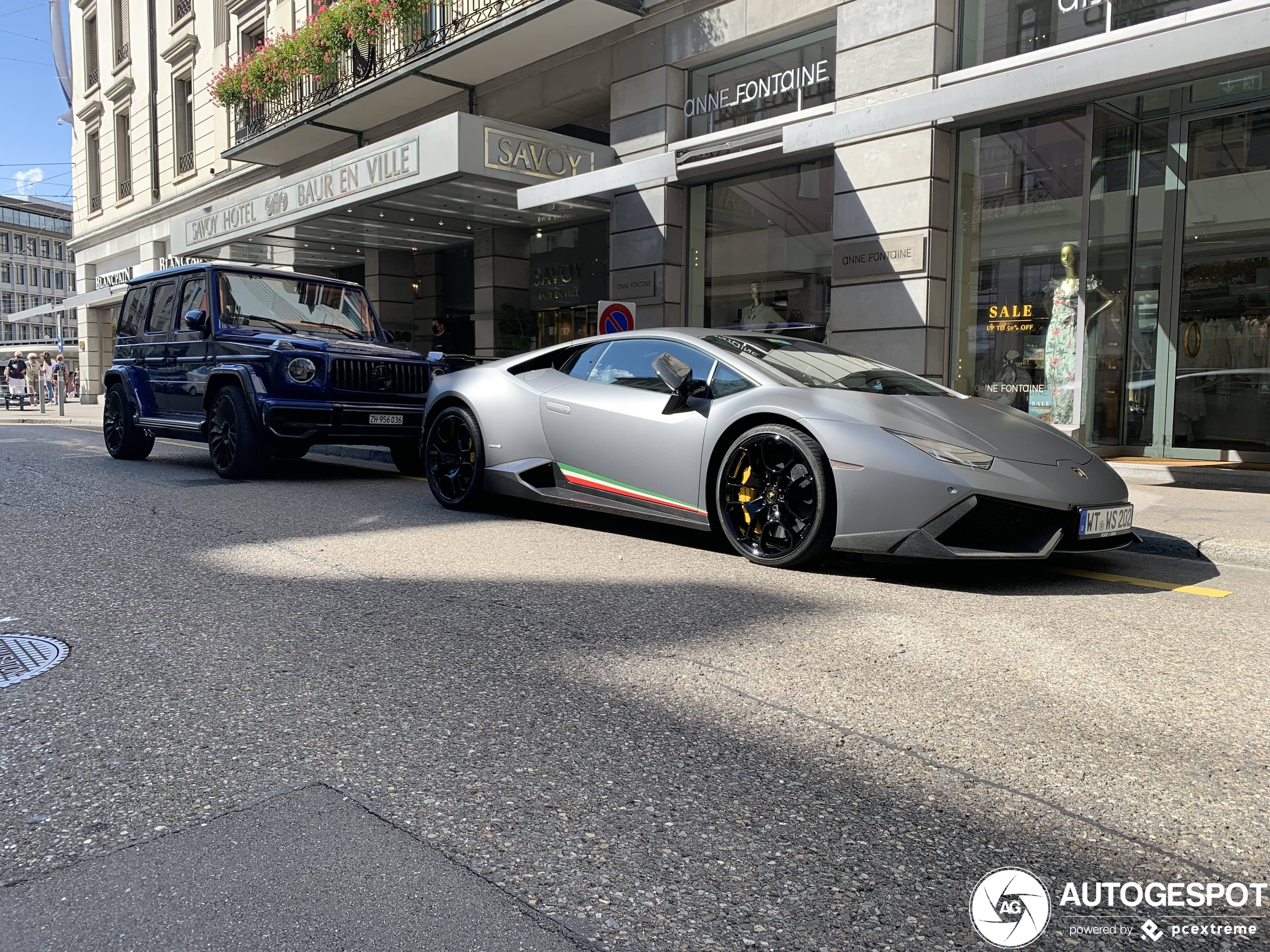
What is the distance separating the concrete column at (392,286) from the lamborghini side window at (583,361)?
51.7 ft

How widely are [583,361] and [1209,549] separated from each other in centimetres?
396

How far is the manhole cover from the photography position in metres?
3.20

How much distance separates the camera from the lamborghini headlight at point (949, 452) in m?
4.55

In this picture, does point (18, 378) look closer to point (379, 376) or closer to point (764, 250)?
point (764, 250)

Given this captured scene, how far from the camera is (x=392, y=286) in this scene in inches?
853

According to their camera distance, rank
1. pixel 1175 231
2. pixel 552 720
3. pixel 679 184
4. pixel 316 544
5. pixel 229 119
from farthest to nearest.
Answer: pixel 229 119, pixel 679 184, pixel 1175 231, pixel 316 544, pixel 552 720

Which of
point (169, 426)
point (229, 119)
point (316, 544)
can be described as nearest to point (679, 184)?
point (169, 426)

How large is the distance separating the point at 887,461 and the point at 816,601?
776 millimetres

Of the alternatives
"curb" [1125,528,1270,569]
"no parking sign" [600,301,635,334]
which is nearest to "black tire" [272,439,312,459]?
"no parking sign" [600,301,635,334]

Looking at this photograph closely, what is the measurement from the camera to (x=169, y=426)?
981cm

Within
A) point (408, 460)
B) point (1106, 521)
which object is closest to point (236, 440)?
point (408, 460)

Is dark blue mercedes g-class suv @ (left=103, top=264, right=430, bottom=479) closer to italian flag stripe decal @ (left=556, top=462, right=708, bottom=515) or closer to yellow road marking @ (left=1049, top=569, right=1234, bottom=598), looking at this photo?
italian flag stripe decal @ (left=556, top=462, right=708, bottom=515)

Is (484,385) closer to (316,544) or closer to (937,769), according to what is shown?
(316,544)

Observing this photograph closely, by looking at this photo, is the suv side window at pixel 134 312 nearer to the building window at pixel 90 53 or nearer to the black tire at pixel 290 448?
the black tire at pixel 290 448
